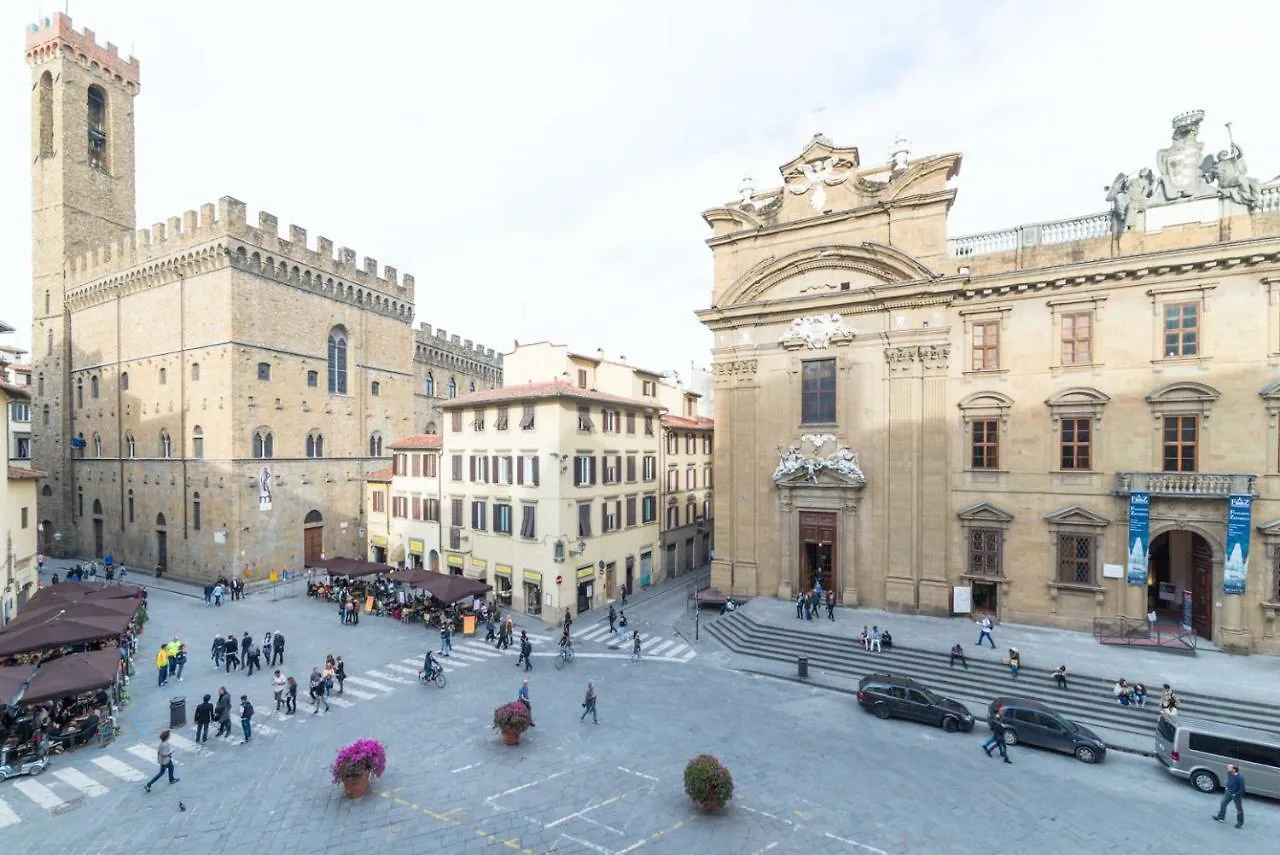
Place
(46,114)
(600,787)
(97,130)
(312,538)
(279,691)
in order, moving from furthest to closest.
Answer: (97,130)
(46,114)
(312,538)
(279,691)
(600,787)

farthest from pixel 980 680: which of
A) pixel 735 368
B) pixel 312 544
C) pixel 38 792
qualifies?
pixel 312 544

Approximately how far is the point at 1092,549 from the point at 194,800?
106 feet

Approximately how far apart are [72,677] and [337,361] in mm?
32989

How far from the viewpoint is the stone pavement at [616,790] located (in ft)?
43.9

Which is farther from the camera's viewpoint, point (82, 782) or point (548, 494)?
point (548, 494)

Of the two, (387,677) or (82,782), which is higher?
(82,782)

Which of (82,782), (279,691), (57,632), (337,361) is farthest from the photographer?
(337,361)

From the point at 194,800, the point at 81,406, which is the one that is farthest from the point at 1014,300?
the point at 81,406

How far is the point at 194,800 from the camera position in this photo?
1488cm

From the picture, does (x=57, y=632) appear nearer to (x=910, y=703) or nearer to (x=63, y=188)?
(x=910, y=703)

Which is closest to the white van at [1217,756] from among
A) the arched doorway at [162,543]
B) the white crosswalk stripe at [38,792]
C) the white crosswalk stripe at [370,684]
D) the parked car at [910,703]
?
the parked car at [910,703]

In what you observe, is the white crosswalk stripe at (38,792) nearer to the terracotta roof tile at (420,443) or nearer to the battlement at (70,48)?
the terracotta roof tile at (420,443)

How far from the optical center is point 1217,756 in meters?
15.3

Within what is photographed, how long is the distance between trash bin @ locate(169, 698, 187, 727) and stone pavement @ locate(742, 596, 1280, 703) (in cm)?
2198
